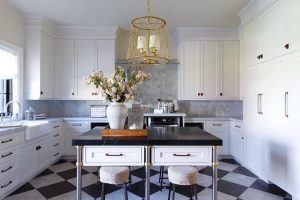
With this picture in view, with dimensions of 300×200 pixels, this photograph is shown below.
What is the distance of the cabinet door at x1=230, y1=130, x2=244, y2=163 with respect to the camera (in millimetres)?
3801

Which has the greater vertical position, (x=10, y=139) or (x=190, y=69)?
(x=190, y=69)

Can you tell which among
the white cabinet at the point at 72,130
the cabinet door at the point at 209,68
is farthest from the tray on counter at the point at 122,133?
the cabinet door at the point at 209,68

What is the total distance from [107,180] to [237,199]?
1661 mm

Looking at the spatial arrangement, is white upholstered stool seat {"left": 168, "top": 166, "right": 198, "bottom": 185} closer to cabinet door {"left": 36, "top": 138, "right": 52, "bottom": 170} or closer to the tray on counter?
the tray on counter

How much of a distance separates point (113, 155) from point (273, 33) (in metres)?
2.56

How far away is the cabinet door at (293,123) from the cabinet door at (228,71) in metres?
1.89

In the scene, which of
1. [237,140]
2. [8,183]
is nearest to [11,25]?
[8,183]

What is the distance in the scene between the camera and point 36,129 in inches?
124

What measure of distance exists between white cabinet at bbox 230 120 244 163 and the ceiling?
1956 millimetres

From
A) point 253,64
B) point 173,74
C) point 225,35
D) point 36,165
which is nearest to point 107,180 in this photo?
point 36,165

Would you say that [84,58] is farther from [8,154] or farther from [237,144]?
[237,144]

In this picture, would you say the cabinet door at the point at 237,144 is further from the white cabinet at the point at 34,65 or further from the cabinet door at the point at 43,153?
the white cabinet at the point at 34,65

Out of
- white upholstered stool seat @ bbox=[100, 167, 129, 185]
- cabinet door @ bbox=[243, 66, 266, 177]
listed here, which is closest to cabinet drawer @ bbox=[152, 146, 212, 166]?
white upholstered stool seat @ bbox=[100, 167, 129, 185]

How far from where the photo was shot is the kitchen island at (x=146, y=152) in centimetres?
188
